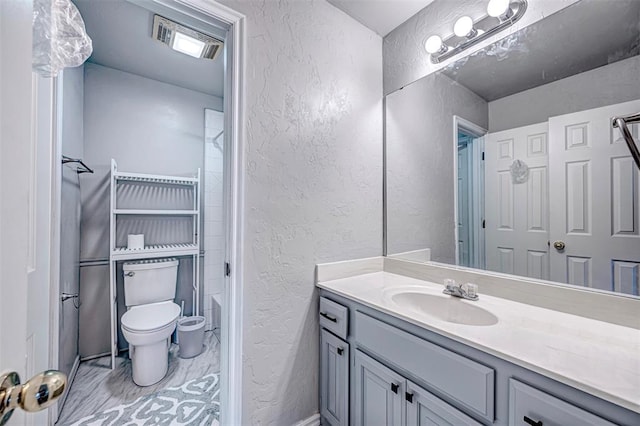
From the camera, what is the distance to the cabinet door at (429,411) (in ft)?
2.77

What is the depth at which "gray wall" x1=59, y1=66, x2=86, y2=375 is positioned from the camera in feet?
5.06

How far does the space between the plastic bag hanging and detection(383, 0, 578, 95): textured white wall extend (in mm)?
1553

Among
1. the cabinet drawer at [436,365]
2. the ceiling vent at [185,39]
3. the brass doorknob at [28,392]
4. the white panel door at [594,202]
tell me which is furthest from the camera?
the ceiling vent at [185,39]

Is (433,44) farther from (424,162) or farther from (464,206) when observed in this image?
(464,206)

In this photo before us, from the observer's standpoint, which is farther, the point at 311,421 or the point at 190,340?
the point at 190,340

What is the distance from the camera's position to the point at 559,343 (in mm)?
808

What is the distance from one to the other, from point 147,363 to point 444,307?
1943 millimetres

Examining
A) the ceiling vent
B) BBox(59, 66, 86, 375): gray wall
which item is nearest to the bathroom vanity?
BBox(59, 66, 86, 375): gray wall

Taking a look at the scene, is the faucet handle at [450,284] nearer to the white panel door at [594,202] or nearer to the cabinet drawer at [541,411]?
the white panel door at [594,202]

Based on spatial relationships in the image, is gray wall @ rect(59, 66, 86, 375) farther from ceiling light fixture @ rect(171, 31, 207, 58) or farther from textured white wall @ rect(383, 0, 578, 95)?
textured white wall @ rect(383, 0, 578, 95)

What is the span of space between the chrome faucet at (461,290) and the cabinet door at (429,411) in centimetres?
50

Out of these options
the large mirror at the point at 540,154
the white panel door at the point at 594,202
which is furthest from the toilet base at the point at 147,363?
the white panel door at the point at 594,202

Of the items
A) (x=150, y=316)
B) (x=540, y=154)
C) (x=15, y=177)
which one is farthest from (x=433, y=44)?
(x=150, y=316)

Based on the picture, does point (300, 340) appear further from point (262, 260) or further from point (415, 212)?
point (415, 212)
